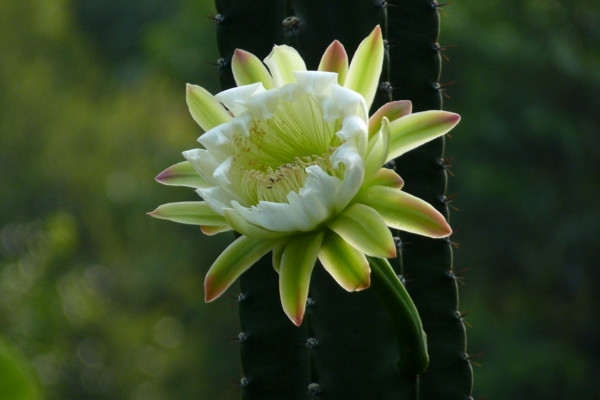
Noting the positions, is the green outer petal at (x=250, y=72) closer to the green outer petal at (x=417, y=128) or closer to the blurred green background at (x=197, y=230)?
the green outer petal at (x=417, y=128)

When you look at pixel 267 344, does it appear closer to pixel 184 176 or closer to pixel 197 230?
pixel 184 176

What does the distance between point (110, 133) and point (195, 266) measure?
2361 mm

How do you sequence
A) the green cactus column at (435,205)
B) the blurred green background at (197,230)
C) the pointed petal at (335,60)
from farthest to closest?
the blurred green background at (197,230) → the green cactus column at (435,205) → the pointed petal at (335,60)

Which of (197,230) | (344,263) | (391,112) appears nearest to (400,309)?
(344,263)

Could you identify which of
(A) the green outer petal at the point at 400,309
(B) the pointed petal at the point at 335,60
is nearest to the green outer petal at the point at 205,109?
(B) the pointed petal at the point at 335,60

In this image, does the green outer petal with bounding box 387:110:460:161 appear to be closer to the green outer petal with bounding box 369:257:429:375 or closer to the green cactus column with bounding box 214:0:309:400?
the green outer petal with bounding box 369:257:429:375

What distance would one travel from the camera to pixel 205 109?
89cm

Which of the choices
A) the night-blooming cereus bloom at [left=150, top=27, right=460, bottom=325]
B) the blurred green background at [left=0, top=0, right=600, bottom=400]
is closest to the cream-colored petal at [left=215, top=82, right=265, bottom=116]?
the night-blooming cereus bloom at [left=150, top=27, right=460, bottom=325]

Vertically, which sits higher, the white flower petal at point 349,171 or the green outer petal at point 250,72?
the green outer petal at point 250,72

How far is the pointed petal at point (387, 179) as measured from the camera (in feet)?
2.63

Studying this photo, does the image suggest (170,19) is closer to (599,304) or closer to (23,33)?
(23,33)

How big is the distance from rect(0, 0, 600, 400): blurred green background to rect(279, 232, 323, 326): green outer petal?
4841mm

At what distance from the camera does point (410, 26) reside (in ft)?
3.72

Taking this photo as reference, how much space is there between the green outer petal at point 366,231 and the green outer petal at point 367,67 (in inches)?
4.9
